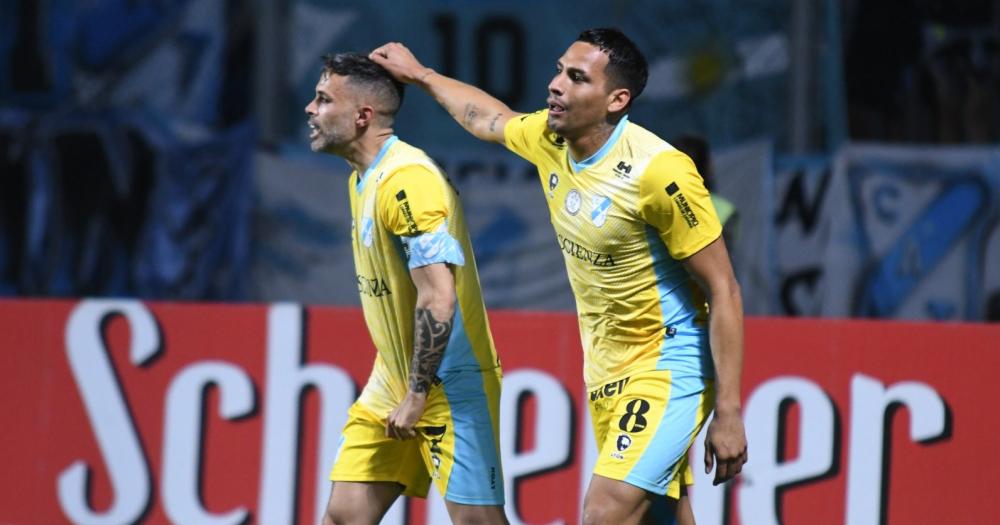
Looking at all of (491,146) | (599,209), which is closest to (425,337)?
(599,209)

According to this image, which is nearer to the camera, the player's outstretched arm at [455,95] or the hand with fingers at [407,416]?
the hand with fingers at [407,416]

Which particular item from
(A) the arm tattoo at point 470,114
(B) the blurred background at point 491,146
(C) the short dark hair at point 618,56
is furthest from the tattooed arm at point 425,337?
(B) the blurred background at point 491,146

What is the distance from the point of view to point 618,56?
536 cm

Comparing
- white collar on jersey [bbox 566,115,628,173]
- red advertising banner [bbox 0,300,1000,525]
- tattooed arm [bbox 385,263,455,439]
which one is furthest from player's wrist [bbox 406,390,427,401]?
red advertising banner [bbox 0,300,1000,525]

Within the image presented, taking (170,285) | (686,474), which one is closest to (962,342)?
(686,474)

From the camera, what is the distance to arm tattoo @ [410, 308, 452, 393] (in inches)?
207

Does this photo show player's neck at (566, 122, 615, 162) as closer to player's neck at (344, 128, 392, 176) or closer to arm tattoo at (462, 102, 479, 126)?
arm tattoo at (462, 102, 479, 126)

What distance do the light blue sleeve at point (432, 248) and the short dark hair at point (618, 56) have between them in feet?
2.51

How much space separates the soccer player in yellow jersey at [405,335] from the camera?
17.5 ft

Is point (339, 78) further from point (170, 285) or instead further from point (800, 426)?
point (170, 285)

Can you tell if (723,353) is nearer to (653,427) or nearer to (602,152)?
(653,427)

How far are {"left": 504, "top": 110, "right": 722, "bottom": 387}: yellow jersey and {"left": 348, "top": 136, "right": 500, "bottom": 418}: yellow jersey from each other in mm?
374

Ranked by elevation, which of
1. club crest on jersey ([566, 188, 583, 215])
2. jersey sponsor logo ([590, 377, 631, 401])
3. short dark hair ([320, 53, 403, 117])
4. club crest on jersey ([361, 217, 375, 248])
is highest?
short dark hair ([320, 53, 403, 117])

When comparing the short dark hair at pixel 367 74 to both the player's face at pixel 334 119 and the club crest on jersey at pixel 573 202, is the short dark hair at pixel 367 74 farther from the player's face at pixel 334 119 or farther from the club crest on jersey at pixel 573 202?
the club crest on jersey at pixel 573 202
